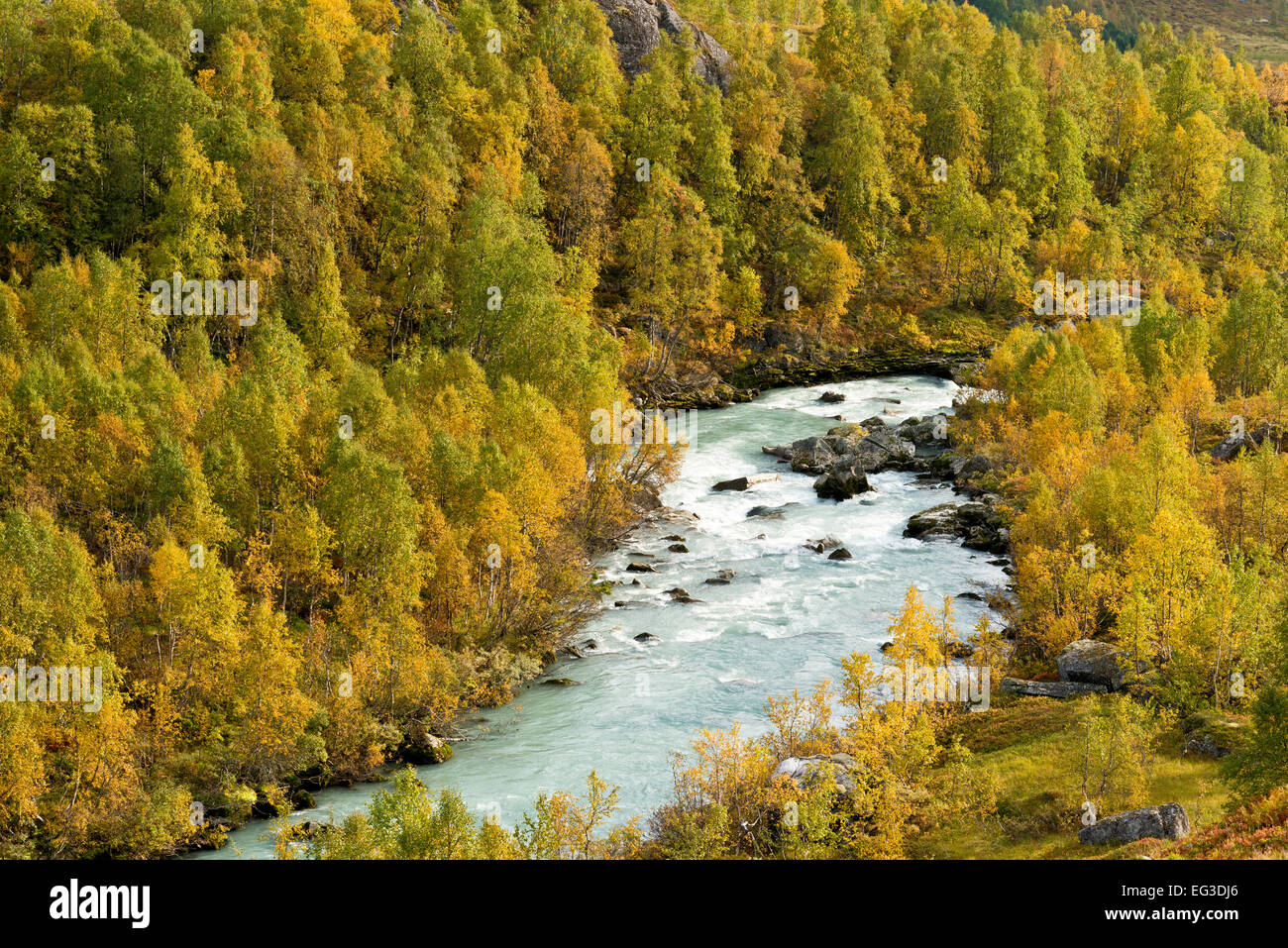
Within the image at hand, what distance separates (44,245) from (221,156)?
14025 mm

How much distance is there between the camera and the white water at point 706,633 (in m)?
45.3

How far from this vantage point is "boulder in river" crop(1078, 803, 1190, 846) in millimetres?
33625

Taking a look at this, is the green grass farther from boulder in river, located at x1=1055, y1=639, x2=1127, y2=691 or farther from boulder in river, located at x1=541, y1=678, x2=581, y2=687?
boulder in river, located at x1=541, y1=678, x2=581, y2=687

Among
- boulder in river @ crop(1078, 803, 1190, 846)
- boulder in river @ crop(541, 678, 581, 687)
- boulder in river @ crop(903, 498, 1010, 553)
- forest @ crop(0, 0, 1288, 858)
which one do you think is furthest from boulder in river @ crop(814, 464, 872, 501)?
boulder in river @ crop(1078, 803, 1190, 846)

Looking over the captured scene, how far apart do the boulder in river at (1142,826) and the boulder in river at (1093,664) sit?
13.3 metres

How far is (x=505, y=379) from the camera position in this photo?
59750 mm

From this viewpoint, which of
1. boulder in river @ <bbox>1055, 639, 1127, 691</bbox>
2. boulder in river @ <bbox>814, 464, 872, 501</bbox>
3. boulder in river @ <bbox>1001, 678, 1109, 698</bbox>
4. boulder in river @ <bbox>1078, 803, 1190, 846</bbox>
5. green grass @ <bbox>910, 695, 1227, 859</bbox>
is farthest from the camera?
boulder in river @ <bbox>814, 464, 872, 501</bbox>

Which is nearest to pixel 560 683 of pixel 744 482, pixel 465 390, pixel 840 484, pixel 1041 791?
pixel 465 390

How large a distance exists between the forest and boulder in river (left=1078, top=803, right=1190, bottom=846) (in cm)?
182

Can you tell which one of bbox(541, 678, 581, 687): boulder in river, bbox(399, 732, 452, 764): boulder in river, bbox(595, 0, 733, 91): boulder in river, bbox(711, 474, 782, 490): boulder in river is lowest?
bbox(399, 732, 452, 764): boulder in river

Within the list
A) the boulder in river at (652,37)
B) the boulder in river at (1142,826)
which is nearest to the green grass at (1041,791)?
the boulder in river at (1142,826)

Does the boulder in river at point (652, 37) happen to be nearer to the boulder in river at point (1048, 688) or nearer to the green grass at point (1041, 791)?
the boulder in river at point (1048, 688)

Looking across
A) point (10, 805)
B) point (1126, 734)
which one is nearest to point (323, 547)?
point (10, 805)

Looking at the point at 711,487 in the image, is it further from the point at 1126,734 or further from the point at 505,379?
the point at 1126,734
